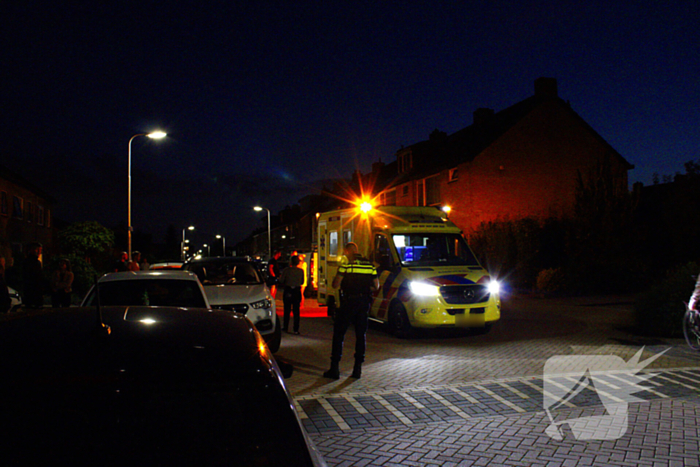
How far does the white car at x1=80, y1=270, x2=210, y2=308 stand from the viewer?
7.09 m

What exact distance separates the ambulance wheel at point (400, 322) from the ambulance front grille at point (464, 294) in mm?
910

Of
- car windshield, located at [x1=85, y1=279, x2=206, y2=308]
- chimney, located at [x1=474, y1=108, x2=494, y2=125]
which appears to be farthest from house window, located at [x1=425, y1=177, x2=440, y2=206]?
car windshield, located at [x1=85, y1=279, x2=206, y2=308]

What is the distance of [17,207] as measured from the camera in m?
35.1

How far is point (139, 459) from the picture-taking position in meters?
1.81

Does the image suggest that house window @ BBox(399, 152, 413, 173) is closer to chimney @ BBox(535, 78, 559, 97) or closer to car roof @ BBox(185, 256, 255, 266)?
chimney @ BBox(535, 78, 559, 97)

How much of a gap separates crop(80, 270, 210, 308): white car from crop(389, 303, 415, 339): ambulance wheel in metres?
5.39

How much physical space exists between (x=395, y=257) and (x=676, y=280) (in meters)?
5.89

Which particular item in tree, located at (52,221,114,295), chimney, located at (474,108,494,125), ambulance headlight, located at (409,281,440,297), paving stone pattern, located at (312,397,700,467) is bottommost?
paving stone pattern, located at (312,397,700,467)

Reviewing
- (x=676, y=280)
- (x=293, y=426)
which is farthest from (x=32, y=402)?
(x=676, y=280)

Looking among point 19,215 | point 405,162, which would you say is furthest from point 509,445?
point 405,162

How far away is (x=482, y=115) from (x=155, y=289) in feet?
116

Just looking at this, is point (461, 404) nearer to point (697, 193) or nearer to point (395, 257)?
point (395, 257)

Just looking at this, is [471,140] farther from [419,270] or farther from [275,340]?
[275,340]

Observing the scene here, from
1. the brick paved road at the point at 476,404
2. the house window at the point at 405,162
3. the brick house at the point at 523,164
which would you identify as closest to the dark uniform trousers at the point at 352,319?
the brick paved road at the point at 476,404
